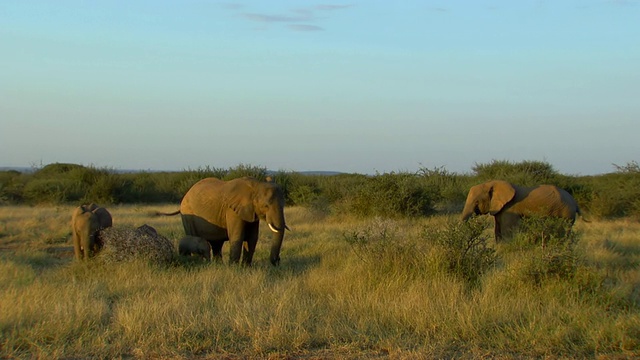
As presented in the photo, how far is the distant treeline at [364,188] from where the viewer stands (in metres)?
20.4

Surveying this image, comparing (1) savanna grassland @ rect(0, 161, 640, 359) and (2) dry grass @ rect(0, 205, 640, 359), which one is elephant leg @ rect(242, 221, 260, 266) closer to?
(1) savanna grassland @ rect(0, 161, 640, 359)

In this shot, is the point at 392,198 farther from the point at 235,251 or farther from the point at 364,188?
the point at 235,251

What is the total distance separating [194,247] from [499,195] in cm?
659

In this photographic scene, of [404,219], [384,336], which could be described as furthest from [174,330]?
[404,219]

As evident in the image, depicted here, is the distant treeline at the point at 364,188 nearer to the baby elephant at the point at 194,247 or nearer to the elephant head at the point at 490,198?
the elephant head at the point at 490,198

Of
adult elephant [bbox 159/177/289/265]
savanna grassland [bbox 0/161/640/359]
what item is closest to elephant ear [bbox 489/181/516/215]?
savanna grassland [bbox 0/161/640/359]

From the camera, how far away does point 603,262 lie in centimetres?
1140

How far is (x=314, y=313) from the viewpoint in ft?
23.8

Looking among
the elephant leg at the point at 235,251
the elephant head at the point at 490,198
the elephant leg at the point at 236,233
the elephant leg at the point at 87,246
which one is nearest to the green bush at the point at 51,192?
the elephant leg at the point at 87,246

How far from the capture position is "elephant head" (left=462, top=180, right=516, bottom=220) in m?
14.6

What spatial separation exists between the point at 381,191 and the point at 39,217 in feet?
30.7

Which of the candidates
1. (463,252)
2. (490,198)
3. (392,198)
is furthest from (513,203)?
(463,252)

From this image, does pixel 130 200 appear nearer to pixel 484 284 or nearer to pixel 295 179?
pixel 295 179

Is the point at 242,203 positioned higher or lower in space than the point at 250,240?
higher
